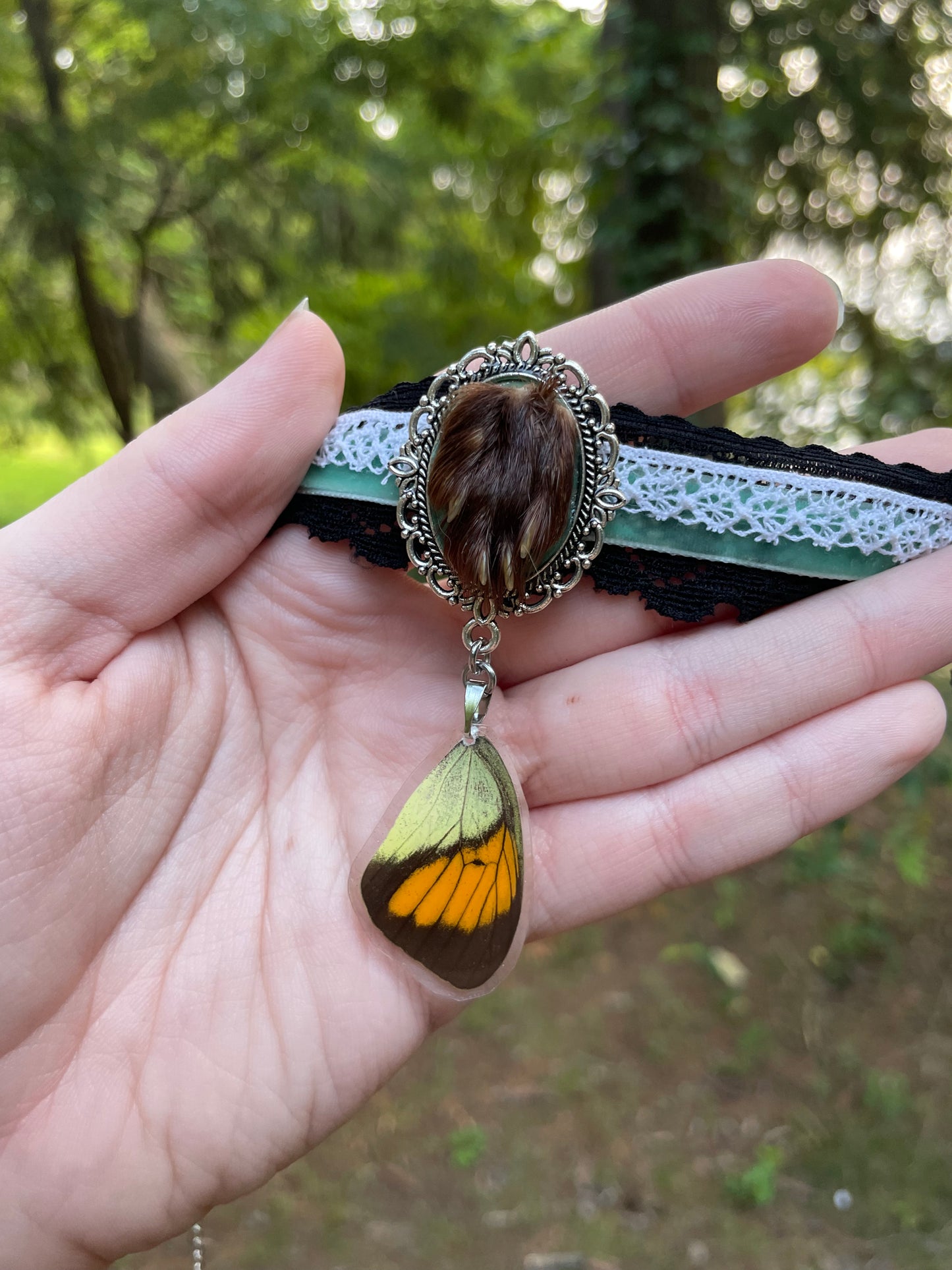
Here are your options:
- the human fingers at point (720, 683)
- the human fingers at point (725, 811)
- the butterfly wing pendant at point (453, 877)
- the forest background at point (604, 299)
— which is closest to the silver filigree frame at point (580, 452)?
the human fingers at point (720, 683)

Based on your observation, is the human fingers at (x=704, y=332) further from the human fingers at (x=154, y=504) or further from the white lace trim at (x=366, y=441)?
the human fingers at (x=154, y=504)

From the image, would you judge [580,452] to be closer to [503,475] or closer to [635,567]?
[503,475]

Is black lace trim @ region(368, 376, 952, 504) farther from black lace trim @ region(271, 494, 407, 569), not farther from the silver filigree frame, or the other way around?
black lace trim @ region(271, 494, 407, 569)

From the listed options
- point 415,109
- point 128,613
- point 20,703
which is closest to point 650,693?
point 128,613

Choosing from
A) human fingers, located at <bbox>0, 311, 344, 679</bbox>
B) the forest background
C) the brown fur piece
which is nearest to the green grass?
the forest background

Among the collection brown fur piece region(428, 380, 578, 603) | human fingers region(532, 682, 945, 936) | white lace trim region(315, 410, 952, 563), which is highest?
brown fur piece region(428, 380, 578, 603)

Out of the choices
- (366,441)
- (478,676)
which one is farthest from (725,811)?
(366,441)
